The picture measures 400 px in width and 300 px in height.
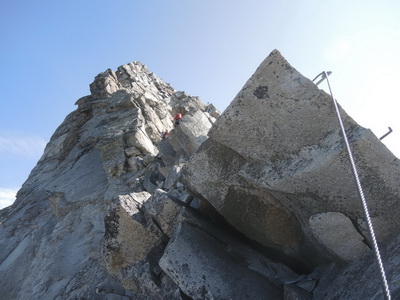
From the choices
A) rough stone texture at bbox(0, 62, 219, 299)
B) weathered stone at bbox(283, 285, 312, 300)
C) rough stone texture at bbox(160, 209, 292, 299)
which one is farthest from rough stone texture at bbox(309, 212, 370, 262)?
rough stone texture at bbox(0, 62, 219, 299)

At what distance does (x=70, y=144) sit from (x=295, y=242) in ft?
Result: 78.3

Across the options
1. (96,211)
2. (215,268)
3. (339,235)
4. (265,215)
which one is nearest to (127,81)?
(96,211)

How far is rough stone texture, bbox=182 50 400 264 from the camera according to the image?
17.5ft

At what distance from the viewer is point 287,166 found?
19.9ft

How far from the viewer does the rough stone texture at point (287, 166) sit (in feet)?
17.5

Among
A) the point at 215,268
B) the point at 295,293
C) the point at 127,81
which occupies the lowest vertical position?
the point at 295,293

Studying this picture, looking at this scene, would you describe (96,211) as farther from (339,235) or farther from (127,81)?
(127,81)

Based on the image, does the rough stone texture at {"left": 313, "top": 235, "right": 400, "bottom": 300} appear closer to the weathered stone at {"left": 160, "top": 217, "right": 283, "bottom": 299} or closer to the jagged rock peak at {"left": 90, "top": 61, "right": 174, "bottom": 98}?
the weathered stone at {"left": 160, "top": 217, "right": 283, "bottom": 299}

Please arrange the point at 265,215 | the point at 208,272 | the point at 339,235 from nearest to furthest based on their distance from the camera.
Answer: the point at 339,235 < the point at 208,272 < the point at 265,215

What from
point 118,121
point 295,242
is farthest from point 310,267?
point 118,121

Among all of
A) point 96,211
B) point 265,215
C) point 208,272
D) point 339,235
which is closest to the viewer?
point 339,235

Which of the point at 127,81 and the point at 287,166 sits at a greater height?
the point at 127,81

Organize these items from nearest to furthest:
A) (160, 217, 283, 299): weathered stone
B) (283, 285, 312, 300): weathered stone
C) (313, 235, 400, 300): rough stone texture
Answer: (313, 235, 400, 300): rough stone texture, (283, 285, 312, 300): weathered stone, (160, 217, 283, 299): weathered stone

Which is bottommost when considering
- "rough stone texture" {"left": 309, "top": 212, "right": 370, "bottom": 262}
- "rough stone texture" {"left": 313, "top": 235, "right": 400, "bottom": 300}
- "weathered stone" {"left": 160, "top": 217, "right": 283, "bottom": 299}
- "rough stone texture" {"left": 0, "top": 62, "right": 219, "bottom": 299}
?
"rough stone texture" {"left": 313, "top": 235, "right": 400, "bottom": 300}
